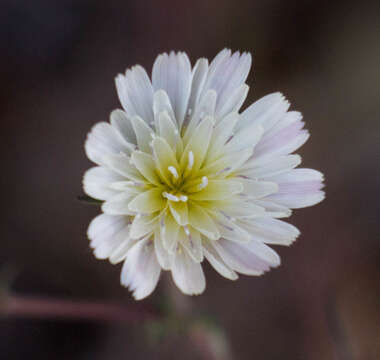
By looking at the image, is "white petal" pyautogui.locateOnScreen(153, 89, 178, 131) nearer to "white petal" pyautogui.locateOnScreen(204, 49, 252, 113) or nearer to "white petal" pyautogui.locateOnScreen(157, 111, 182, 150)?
"white petal" pyautogui.locateOnScreen(157, 111, 182, 150)

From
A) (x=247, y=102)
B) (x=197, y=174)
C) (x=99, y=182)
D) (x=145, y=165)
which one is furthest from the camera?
(x=247, y=102)

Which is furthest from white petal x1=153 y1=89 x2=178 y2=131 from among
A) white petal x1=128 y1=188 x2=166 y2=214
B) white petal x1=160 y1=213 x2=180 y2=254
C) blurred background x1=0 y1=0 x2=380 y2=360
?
blurred background x1=0 y1=0 x2=380 y2=360

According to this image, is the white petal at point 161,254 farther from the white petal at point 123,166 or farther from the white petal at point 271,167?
the white petal at point 271,167

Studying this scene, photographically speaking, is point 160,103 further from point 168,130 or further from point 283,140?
point 283,140

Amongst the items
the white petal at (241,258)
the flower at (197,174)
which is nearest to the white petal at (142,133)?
the flower at (197,174)

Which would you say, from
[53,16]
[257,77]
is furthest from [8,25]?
[257,77]

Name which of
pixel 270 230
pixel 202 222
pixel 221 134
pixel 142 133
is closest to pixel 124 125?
pixel 142 133
